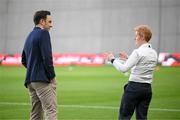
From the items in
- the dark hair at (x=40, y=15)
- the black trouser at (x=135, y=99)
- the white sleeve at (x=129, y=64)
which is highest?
the dark hair at (x=40, y=15)

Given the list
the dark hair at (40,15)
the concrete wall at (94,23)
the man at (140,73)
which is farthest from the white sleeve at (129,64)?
the concrete wall at (94,23)

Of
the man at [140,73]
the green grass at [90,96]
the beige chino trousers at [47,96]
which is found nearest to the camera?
the man at [140,73]

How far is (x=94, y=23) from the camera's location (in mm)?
32781

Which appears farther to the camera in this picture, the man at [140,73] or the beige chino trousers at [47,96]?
the beige chino trousers at [47,96]

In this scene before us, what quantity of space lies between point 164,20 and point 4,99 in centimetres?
1674

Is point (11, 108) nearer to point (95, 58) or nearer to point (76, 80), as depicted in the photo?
point (76, 80)

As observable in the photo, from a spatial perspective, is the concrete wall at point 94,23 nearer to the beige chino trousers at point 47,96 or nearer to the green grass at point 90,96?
the green grass at point 90,96

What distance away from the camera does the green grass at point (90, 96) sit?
39.0 ft

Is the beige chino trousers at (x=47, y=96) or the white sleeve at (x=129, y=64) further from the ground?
the white sleeve at (x=129, y=64)

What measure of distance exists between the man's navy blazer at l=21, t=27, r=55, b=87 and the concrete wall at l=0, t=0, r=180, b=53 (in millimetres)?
22577

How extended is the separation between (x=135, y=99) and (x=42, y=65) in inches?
51.9

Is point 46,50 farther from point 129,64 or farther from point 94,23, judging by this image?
point 94,23

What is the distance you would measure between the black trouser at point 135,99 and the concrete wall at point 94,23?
22450 millimetres

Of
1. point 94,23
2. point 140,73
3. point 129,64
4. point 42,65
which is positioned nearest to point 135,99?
point 140,73
